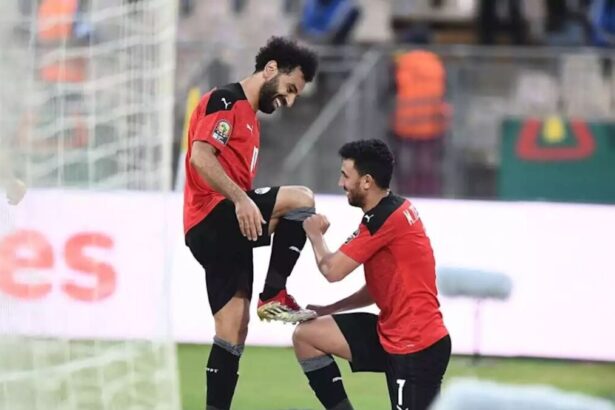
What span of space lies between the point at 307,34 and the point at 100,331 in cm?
929

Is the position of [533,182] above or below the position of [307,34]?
below

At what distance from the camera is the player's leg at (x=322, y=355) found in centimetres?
666

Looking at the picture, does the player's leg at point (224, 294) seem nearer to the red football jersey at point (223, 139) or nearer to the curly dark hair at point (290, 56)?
the red football jersey at point (223, 139)

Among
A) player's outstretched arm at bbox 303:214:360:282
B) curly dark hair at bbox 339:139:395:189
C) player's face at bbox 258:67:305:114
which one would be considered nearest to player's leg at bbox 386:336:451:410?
player's outstretched arm at bbox 303:214:360:282

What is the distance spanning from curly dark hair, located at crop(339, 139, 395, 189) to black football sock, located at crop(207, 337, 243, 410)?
1.04 m

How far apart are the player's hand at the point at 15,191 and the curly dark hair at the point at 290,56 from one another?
1.35 metres

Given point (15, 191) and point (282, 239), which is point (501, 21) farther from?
point (15, 191)

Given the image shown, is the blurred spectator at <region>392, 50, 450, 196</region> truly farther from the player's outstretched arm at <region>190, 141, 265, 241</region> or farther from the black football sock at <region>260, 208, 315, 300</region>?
the player's outstretched arm at <region>190, 141, 265, 241</region>

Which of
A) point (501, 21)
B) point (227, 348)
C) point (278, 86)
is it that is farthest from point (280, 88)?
point (501, 21)

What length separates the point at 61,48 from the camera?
616 centimetres

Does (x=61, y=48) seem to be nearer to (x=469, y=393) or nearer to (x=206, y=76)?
(x=469, y=393)

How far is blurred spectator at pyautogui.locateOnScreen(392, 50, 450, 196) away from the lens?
46.8 ft

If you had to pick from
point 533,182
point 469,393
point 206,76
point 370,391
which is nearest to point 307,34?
point 206,76

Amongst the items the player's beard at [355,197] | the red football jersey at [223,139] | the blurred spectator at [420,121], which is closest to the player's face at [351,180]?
the player's beard at [355,197]
